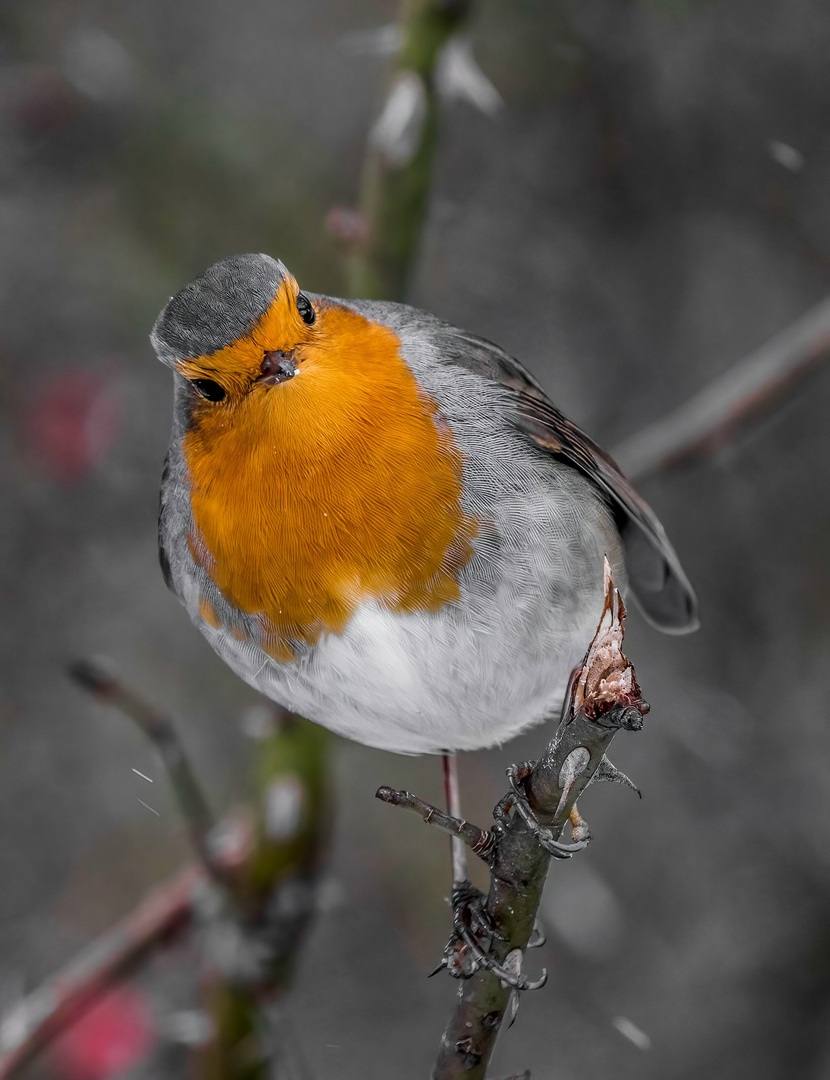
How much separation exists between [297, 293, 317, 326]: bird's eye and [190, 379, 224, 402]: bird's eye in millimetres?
199

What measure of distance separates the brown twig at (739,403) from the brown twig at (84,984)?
1.58 metres

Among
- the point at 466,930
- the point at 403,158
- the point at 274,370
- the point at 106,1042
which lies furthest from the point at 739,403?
the point at 106,1042

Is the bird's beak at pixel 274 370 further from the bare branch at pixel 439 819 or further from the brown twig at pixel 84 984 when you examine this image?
the brown twig at pixel 84 984

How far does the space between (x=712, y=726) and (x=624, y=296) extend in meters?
1.52

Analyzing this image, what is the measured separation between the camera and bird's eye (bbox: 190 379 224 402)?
7.11 ft

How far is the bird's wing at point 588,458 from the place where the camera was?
8.25ft

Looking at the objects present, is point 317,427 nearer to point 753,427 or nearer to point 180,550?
point 180,550

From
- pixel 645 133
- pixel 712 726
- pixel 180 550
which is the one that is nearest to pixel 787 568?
pixel 712 726

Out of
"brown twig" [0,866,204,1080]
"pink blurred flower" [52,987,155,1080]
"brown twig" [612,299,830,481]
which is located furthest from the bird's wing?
"pink blurred flower" [52,987,155,1080]

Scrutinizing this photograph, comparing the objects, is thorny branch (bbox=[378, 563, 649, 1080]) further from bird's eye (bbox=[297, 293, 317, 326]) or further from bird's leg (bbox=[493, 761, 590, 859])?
bird's eye (bbox=[297, 293, 317, 326])

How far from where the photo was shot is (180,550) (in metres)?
2.42

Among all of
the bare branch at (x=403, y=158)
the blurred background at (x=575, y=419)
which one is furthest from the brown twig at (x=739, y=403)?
the blurred background at (x=575, y=419)

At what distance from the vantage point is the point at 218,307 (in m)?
2.11

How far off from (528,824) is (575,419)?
2.67 meters
